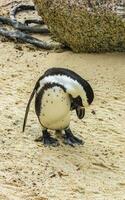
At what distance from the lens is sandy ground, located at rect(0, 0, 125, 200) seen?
14.2ft

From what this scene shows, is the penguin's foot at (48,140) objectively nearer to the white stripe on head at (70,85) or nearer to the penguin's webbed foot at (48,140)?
the penguin's webbed foot at (48,140)

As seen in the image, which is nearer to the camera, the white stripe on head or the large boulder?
the white stripe on head

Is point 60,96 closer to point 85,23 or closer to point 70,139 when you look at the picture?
point 70,139

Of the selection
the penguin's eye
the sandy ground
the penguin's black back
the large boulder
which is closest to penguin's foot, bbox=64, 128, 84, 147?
the sandy ground

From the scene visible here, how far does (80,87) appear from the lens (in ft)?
15.5

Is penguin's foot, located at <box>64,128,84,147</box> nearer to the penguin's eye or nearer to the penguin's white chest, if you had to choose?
the penguin's white chest

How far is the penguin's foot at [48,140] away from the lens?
4992 mm

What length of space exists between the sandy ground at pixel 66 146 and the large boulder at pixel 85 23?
0.41 ft

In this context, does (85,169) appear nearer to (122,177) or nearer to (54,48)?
(122,177)

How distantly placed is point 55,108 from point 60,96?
11 cm

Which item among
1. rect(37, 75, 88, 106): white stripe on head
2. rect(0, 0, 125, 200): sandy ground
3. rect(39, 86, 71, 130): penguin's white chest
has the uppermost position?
rect(37, 75, 88, 106): white stripe on head

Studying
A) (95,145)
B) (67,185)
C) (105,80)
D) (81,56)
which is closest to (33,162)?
(67,185)

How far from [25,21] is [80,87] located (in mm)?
3515

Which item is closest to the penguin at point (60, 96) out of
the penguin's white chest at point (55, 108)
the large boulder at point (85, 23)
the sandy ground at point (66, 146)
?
the penguin's white chest at point (55, 108)
